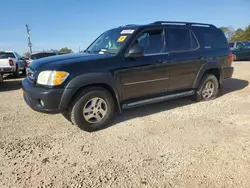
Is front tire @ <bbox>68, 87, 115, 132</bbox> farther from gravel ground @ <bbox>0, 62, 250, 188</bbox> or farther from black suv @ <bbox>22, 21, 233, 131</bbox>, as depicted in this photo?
gravel ground @ <bbox>0, 62, 250, 188</bbox>

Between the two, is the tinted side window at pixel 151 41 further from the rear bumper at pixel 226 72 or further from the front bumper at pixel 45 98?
the rear bumper at pixel 226 72

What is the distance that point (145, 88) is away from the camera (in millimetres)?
4418

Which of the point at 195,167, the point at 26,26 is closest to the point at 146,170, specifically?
the point at 195,167

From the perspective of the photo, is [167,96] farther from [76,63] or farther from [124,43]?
[76,63]

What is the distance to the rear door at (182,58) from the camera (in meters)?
4.76

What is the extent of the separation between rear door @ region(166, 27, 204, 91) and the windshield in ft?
3.19

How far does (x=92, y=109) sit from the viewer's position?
3.95 metres

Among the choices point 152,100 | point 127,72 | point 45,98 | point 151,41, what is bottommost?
point 152,100

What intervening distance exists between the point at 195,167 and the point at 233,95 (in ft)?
13.7

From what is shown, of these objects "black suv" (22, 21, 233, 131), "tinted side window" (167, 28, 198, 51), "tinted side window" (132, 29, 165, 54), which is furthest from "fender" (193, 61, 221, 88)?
"tinted side window" (132, 29, 165, 54)

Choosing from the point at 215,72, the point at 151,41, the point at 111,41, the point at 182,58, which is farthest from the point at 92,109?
the point at 215,72

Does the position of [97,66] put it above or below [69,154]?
above

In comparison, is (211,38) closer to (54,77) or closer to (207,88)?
(207,88)

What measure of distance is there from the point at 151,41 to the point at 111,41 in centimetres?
82
